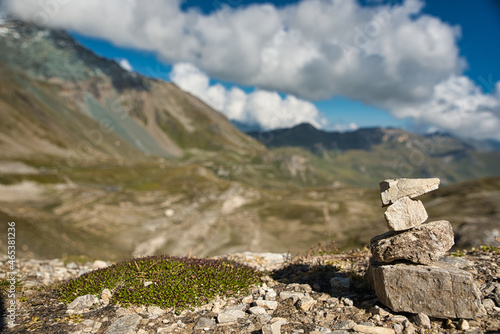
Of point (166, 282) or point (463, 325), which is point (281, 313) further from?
point (463, 325)

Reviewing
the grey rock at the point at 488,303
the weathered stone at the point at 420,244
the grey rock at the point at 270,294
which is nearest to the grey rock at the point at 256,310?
the grey rock at the point at 270,294

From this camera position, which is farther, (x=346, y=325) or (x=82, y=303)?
(x=82, y=303)

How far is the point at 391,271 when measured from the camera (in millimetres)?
8258

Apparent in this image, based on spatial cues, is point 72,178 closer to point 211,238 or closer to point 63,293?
point 211,238

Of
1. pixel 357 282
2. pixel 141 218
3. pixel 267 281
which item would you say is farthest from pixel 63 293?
pixel 141 218

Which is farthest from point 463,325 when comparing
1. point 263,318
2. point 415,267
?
point 263,318

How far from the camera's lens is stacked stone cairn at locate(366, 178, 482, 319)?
761 cm

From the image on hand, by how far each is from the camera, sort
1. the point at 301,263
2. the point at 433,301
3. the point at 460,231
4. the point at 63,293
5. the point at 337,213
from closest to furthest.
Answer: the point at 433,301
the point at 63,293
the point at 301,263
the point at 460,231
the point at 337,213

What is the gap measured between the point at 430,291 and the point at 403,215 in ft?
6.89

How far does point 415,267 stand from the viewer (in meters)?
8.30

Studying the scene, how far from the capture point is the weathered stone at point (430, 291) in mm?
7520

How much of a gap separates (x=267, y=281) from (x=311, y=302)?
8.19 feet

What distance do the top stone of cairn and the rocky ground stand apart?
3073 millimetres

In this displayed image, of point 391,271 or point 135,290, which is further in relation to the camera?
point 135,290
